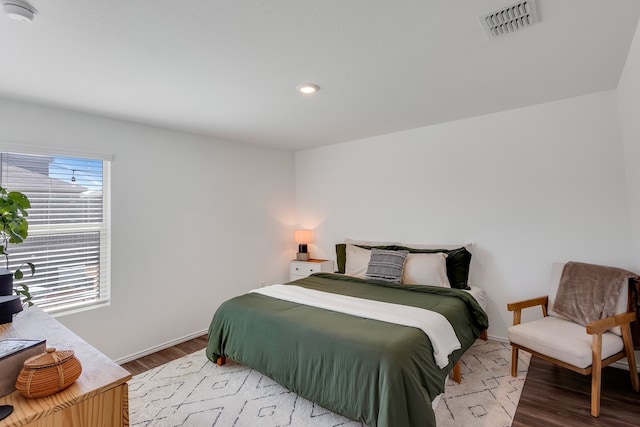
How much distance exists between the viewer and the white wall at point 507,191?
2738mm

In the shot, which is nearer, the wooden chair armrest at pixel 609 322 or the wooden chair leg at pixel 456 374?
the wooden chair armrest at pixel 609 322

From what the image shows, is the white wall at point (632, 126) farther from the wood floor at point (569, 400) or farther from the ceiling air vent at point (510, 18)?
the wood floor at point (569, 400)

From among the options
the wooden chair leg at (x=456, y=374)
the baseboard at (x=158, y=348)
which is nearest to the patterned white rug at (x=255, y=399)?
the wooden chair leg at (x=456, y=374)

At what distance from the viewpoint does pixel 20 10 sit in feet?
4.71

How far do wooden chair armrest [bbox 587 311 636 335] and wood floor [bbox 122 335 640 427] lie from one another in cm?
53

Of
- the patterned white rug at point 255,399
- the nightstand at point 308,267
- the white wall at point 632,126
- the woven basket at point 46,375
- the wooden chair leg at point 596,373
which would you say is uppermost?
the white wall at point 632,126

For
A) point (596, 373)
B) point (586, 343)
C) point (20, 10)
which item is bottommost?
point (596, 373)

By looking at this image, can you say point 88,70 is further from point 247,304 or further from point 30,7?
point 247,304

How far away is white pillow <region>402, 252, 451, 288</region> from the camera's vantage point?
125 inches

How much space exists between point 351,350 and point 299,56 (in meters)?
1.86

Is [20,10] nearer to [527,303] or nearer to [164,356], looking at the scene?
[164,356]

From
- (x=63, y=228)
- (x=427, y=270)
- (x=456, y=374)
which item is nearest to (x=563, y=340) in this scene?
(x=456, y=374)

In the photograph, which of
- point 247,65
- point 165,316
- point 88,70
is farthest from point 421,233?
point 88,70

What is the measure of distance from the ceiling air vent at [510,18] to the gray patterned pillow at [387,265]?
2217mm
